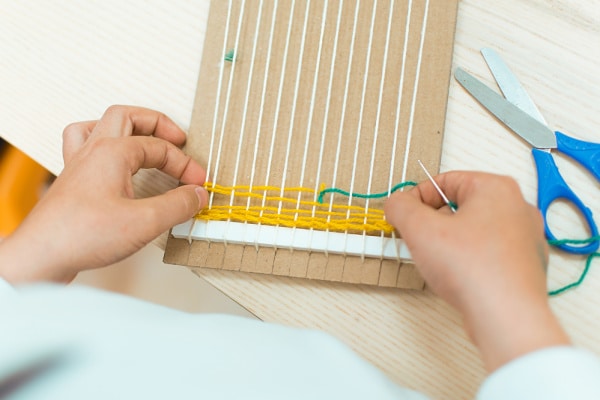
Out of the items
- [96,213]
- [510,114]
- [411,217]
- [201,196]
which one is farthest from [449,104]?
[96,213]

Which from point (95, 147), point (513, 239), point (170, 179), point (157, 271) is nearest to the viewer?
point (513, 239)

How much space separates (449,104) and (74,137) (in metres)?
0.49

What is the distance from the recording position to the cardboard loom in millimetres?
741

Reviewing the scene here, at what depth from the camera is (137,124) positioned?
770 mm

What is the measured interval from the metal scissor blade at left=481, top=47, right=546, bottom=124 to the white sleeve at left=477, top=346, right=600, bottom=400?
342mm

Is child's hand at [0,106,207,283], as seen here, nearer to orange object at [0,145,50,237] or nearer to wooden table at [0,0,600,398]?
wooden table at [0,0,600,398]

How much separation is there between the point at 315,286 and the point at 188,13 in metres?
0.44

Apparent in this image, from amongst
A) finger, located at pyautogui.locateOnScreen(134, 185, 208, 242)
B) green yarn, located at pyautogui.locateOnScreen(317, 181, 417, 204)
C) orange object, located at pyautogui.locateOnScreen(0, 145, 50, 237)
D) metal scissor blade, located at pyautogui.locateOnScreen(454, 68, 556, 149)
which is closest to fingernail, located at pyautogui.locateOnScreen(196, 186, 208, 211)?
finger, located at pyautogui.locateOnScreen(134, 185, 208, 242)

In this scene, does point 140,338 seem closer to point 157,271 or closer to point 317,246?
point 317,246

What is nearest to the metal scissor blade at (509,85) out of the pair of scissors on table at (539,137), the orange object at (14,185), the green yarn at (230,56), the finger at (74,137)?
the pair of scissors on table at (539,137)

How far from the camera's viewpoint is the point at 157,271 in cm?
141

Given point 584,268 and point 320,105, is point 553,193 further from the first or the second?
point 320,105

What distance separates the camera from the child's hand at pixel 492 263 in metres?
0.52

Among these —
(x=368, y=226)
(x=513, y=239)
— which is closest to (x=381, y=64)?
(x=368, y=226)
